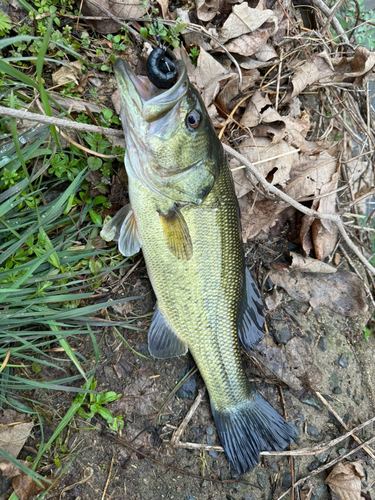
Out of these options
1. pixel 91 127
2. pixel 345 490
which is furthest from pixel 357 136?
pixel 345 490

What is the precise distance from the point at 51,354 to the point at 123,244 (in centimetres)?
97

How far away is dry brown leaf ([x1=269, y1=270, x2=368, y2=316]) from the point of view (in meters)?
3.38

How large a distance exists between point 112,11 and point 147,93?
1109mm

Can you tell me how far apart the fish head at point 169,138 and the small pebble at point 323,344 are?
6.18 feet

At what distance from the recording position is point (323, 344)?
3.39 meters

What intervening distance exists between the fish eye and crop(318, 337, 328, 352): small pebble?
2288 millimetres

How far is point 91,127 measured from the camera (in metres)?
2.29

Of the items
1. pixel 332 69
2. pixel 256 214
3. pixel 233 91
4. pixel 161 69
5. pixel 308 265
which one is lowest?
pixel 308 265

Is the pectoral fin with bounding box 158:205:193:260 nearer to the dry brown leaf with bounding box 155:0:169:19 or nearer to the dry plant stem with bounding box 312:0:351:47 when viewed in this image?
the dry brown leaf with bounding box 155:0:169:19

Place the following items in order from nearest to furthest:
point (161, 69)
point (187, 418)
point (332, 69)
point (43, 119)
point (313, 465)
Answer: point (43, 119), point (161, 69), point (187, 418), point (313, 465), point (332, 69)

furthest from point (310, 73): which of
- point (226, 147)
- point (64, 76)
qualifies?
point (64, 76)

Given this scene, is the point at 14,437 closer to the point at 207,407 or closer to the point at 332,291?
the point at 207,407

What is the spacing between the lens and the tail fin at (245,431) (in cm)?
282

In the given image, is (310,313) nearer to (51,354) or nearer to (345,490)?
(345,490)
